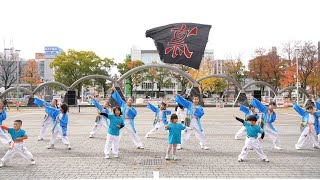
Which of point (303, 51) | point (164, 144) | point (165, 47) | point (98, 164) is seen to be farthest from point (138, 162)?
point (303, 51)

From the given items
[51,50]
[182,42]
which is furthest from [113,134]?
[51,50]

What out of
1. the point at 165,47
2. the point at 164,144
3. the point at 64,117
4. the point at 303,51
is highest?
the point at 303,51

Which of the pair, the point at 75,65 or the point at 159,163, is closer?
the point at 159,163

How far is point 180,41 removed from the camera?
14.6 meters

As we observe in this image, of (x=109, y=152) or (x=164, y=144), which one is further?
(x=164, y=144)

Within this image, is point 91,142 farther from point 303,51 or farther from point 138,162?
point 303,51

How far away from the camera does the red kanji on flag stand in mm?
14516

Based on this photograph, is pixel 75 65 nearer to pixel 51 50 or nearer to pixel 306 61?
pixel 306 61

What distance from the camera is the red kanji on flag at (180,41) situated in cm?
1452

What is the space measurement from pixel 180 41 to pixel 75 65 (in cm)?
3481

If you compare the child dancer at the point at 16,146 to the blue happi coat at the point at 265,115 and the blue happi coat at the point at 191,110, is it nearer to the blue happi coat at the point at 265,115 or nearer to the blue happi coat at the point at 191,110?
the blue happi coat at the point at 191,110

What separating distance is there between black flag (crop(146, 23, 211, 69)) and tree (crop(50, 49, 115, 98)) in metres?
33.4

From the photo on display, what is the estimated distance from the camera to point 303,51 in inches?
1578

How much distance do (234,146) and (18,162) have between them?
257 inches
